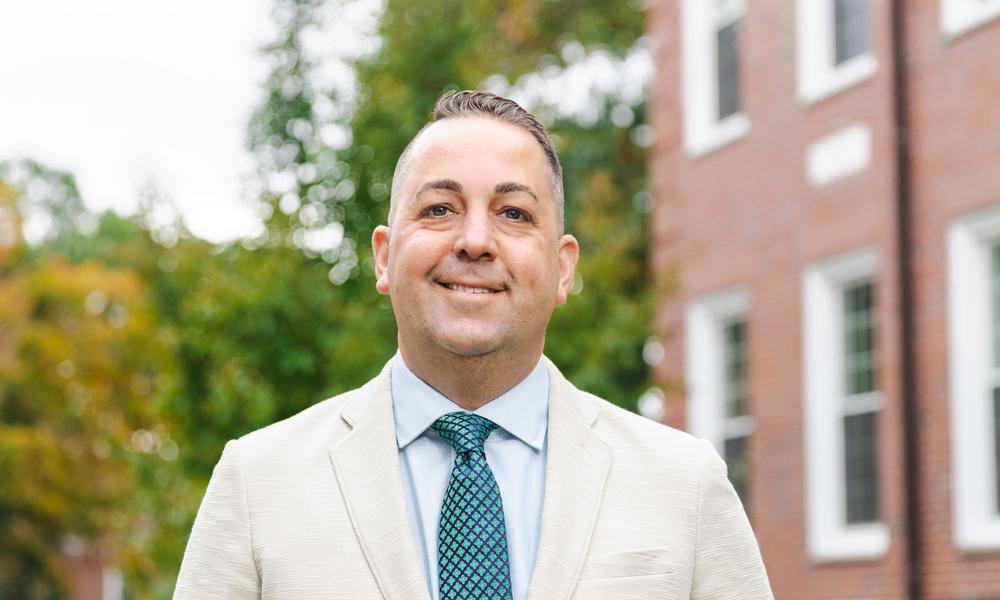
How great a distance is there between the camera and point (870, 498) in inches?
567

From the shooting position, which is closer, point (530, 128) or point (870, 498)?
point (530, 128)

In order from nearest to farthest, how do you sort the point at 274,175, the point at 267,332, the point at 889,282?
the point at 267,332 < the point at 274,175 < the point at 889,282

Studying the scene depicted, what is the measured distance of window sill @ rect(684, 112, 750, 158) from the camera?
16.5 meters

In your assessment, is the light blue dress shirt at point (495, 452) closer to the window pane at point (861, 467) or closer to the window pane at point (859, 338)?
the window pane at point (861, 467)

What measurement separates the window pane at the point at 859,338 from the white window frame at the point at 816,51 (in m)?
1.73

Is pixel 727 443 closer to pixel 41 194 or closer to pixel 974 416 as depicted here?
pixel 974 416

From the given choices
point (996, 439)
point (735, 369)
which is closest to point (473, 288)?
point (996, 439)

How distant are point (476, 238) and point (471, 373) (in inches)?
9.4

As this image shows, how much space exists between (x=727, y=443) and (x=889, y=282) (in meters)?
3.17

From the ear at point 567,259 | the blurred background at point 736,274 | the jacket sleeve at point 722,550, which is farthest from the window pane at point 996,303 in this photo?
the jacket sleeve at point 722,550

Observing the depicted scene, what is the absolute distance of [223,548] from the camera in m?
2.82

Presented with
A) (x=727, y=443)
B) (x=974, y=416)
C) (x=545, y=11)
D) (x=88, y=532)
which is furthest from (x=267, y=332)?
(x=88, y=532)

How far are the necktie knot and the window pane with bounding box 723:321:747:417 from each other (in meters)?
13.7

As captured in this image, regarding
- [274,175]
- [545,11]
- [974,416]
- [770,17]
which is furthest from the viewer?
[545,11]
